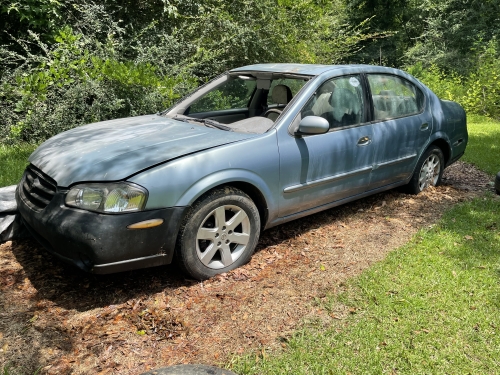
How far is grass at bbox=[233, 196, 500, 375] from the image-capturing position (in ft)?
8.59

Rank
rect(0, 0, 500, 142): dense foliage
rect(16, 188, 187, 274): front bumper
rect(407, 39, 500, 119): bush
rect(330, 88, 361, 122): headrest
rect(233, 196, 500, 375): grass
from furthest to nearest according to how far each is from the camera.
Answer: rect(407, 39, 500, 119): bush → rect(0, 0, 500, 142): dense foliage → rect(330, 88, 361, 122): headrest → rect(16, 188, 187, 274): front bumper → rect(233, 196, 500, 375): grass

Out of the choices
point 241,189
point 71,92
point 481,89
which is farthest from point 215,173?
point 481,89

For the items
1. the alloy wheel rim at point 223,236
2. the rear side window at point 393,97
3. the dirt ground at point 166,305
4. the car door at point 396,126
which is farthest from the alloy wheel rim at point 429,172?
the alloy wheel rim at point 223,236

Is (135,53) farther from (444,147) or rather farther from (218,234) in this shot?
(218,234)

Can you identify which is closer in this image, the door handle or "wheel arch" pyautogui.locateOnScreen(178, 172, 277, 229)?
"wheel arch" pyautogui.locateOnScreen(178, 172, 277, 229)

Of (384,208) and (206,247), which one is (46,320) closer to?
(206,247)

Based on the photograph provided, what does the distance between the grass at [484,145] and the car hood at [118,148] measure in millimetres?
5214

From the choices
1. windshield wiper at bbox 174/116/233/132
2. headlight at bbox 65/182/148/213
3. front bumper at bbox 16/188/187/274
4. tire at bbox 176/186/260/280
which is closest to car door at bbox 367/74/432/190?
windshield wiper at bbox 174/116/233/132

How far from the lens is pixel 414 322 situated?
3.00 meters

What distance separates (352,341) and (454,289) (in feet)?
3.56

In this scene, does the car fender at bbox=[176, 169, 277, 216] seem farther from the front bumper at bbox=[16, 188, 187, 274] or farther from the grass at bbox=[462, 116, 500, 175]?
the grass at bbox=[462, 116, 500, 175]

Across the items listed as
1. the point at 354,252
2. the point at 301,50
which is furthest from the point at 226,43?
the point at 354,252

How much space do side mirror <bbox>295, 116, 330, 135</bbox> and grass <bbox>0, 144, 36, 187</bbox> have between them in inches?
138

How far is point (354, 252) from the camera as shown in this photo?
4000 millimetres
